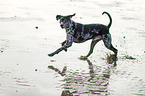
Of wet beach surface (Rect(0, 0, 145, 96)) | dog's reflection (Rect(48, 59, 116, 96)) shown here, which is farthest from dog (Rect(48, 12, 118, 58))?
dog's reflection (Rect(48, 59, 116, 96))

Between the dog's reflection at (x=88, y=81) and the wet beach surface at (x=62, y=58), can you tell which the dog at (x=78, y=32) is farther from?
the dog's reflection at (x=88, y=81)

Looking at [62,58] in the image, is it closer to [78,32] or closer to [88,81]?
[78,32]

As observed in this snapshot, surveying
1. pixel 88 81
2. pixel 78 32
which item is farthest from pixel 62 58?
pixel 88 81

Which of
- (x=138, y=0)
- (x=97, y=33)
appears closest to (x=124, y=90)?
(x=97, y=33)

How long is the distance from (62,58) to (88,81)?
2.01 metres

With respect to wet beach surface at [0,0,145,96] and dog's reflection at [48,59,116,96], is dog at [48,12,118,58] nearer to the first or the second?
wet beach surface at [0,0,145,96]

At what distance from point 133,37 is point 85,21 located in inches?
102

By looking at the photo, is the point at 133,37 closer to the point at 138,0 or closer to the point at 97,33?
the point at 97,33

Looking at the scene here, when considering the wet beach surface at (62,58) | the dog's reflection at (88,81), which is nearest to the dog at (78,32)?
the wet beach surface at (62,58)

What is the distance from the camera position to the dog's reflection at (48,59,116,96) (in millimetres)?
7859

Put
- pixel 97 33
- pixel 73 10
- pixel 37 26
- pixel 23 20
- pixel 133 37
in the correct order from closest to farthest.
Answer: pixel 97 33 → pixel 133 37 → pixel 37 26 → pixel 23 20 → pixel 73 10

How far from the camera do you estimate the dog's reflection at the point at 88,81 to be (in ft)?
25.8

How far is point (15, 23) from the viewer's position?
46.7 ft

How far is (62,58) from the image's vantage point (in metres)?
10.4
